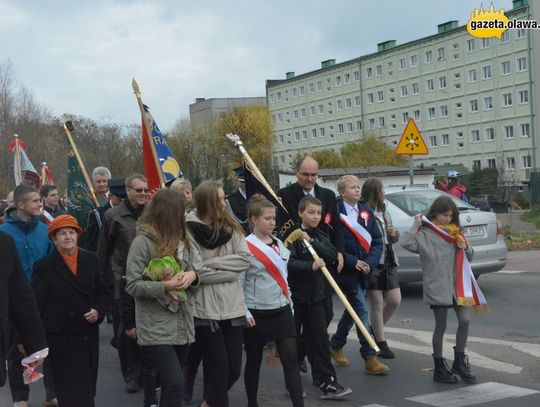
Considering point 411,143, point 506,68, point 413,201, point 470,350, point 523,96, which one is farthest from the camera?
point 506,68

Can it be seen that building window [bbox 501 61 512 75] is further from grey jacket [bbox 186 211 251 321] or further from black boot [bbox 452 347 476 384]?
grey jacket [bbox 186 211 251 321]

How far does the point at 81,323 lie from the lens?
218 inches

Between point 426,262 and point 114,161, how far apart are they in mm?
45144

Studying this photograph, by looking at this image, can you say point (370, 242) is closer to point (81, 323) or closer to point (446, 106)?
point (81, 323)

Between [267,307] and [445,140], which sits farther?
[445,140]

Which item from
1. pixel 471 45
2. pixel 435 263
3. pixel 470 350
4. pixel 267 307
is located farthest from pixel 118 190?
pixel 471 45

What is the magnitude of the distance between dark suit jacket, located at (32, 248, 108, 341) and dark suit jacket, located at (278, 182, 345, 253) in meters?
2.09

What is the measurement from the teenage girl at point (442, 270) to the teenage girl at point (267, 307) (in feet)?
5.38

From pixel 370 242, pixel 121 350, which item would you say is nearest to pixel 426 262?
pixel 370 242

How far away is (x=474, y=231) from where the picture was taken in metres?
11.9

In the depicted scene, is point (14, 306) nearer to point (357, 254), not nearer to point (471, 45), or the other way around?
point (357, 254)

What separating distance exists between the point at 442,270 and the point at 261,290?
6.35 feet

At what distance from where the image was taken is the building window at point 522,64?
68.8 metres

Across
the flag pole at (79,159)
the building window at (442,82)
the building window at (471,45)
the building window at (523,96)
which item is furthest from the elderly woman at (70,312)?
the building window at (442,82)
